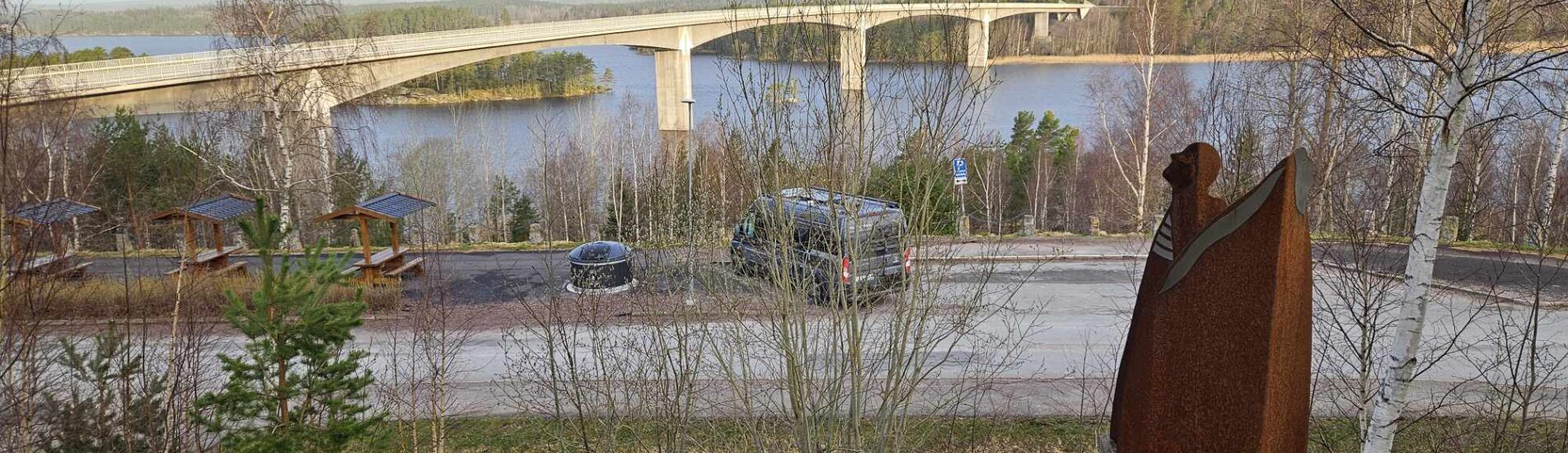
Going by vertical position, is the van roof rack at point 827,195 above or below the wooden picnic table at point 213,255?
above

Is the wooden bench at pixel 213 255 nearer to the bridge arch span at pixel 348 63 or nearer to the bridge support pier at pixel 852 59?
the bridge arch span at pixel 348 63

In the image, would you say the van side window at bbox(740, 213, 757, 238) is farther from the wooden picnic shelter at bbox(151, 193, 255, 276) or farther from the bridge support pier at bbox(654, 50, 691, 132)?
the bridge support pier at bbox(654, 50, 691, 132)

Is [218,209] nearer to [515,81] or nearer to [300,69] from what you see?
[300,69]

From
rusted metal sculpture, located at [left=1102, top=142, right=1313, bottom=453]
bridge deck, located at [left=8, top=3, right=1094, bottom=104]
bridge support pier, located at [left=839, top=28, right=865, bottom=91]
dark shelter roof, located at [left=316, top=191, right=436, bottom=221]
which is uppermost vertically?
bridge deck, located at [left=8, top=3, right=1094, bottom=104]

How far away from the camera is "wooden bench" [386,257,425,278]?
1592 centimetres

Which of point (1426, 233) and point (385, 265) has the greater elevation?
point (1426, 233)

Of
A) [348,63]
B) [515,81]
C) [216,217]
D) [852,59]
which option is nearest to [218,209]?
[216,217]

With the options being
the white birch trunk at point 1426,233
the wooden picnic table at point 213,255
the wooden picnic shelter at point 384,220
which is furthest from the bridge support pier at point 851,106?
the wooden picnic table at point 213,255

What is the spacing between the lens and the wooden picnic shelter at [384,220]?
1560 centimetres

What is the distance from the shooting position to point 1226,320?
4375 mm

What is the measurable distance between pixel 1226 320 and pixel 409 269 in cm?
1468

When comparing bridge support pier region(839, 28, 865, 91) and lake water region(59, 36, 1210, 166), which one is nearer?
bridge support pier region(839, 28, 865, 91)

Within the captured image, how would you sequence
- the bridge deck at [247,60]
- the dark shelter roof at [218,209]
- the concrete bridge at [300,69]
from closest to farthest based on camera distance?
the dark shelter roof at [218,209] < the bridge deck at [247,60] < the concrete bridge at [300,69]

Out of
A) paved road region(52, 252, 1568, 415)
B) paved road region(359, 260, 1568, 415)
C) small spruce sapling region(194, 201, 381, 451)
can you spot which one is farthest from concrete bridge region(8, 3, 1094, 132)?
small spruce sapling region(194, 201, 381, 451)
